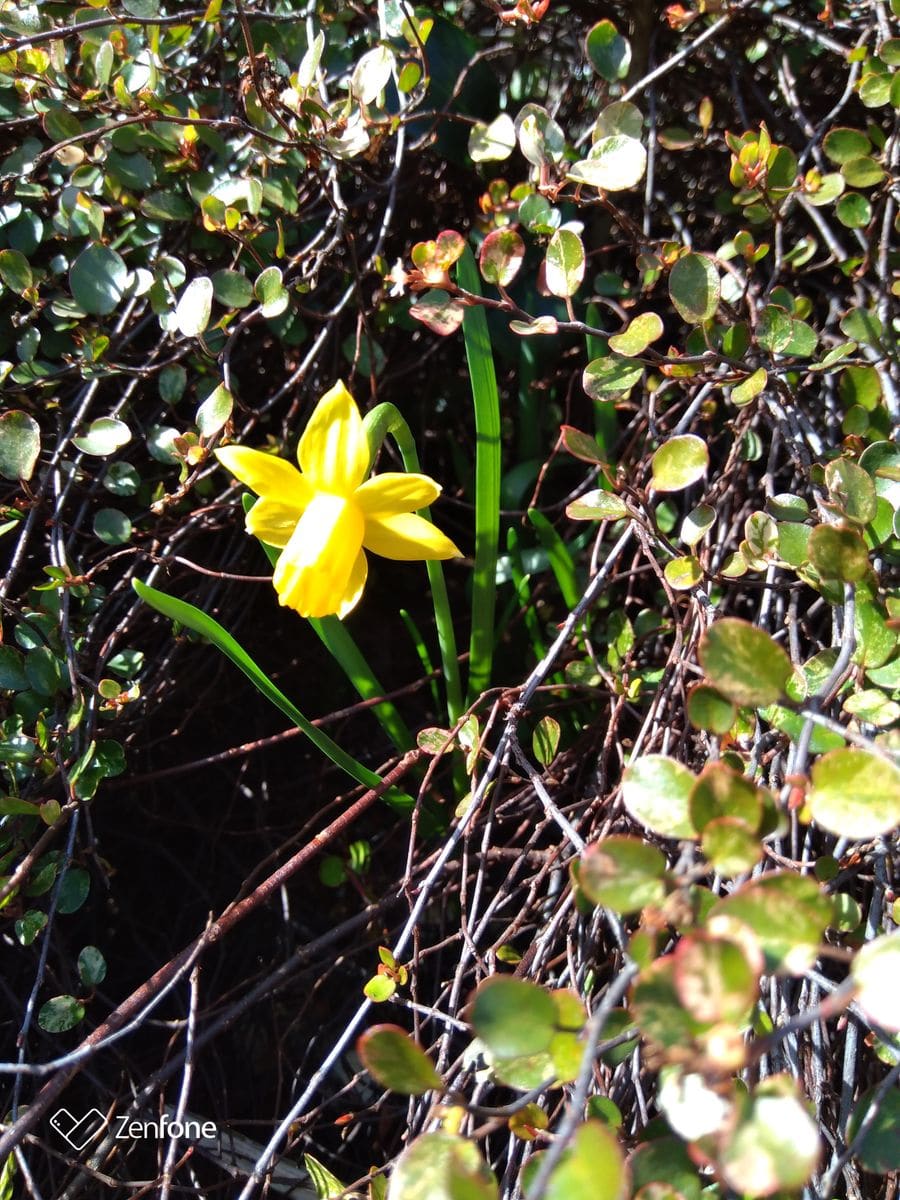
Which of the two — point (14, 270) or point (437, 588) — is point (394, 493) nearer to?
point (437, 588)

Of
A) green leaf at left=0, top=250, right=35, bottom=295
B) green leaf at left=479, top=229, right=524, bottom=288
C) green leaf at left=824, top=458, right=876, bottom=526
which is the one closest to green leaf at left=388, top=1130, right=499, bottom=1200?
green leaf at left=824, top=458, right=876, bottom=526

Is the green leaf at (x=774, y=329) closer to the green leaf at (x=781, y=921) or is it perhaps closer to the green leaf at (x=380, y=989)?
the green leaf at (x=781, y=921)

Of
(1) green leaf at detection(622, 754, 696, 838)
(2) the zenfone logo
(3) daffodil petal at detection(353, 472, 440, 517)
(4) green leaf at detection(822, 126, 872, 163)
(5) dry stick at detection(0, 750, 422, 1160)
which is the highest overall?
(4) green leaf at detection(822, 126, 872, 163)

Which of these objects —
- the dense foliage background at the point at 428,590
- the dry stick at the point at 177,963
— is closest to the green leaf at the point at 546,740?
the dense foliage background at the point at 428,590

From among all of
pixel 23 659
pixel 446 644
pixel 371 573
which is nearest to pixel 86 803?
pixel 23 659

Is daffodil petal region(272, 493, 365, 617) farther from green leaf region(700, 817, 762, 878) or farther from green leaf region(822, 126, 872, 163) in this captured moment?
green leaf region(822, 126, 872, 163)

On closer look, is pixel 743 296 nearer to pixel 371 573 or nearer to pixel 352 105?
pixel 352 105
